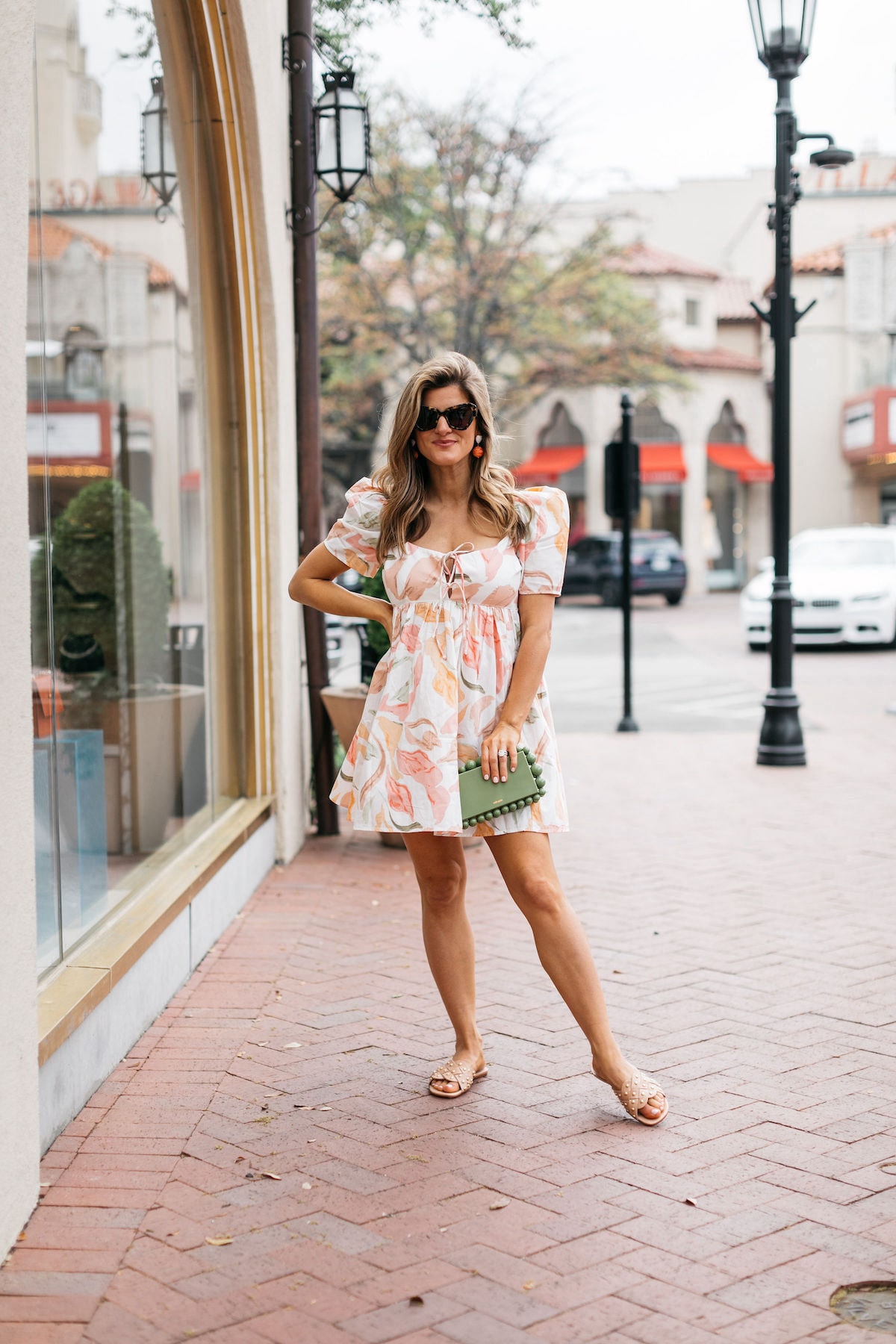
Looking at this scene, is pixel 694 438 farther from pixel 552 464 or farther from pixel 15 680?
pixel 15 680

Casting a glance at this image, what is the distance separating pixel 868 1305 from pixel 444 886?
1.57 metres

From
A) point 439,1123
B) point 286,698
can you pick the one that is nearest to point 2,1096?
point 439,1123

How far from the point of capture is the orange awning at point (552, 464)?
39.5 metres

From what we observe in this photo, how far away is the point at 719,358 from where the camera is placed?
39969mm

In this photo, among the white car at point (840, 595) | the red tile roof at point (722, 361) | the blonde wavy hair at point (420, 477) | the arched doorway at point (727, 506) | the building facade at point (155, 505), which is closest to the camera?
the blonde wavy hair at point (420, 477)

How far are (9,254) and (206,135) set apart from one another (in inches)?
145

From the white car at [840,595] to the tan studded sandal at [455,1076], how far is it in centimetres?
1527

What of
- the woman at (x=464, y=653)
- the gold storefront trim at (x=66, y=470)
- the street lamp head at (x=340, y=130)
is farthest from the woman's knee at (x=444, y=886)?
the street lamp head at (x=340, y=130)

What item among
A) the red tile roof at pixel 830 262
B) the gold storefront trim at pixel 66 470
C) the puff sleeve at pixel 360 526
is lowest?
the puff sleeve at pixel 360 526

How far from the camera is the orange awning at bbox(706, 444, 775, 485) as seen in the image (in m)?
39.7

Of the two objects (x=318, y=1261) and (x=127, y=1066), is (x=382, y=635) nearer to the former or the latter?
(x=127, y=1066)

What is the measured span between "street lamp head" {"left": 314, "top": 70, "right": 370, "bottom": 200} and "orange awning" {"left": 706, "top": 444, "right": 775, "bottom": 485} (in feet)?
106

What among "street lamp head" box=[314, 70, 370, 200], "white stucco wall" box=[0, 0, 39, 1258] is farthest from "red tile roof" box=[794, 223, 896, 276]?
"white stucco wall" box=[0, 0, 39, 1258]

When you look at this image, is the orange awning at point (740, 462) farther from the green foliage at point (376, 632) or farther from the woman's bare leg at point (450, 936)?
the woman's bare leg at point (450, 936)
